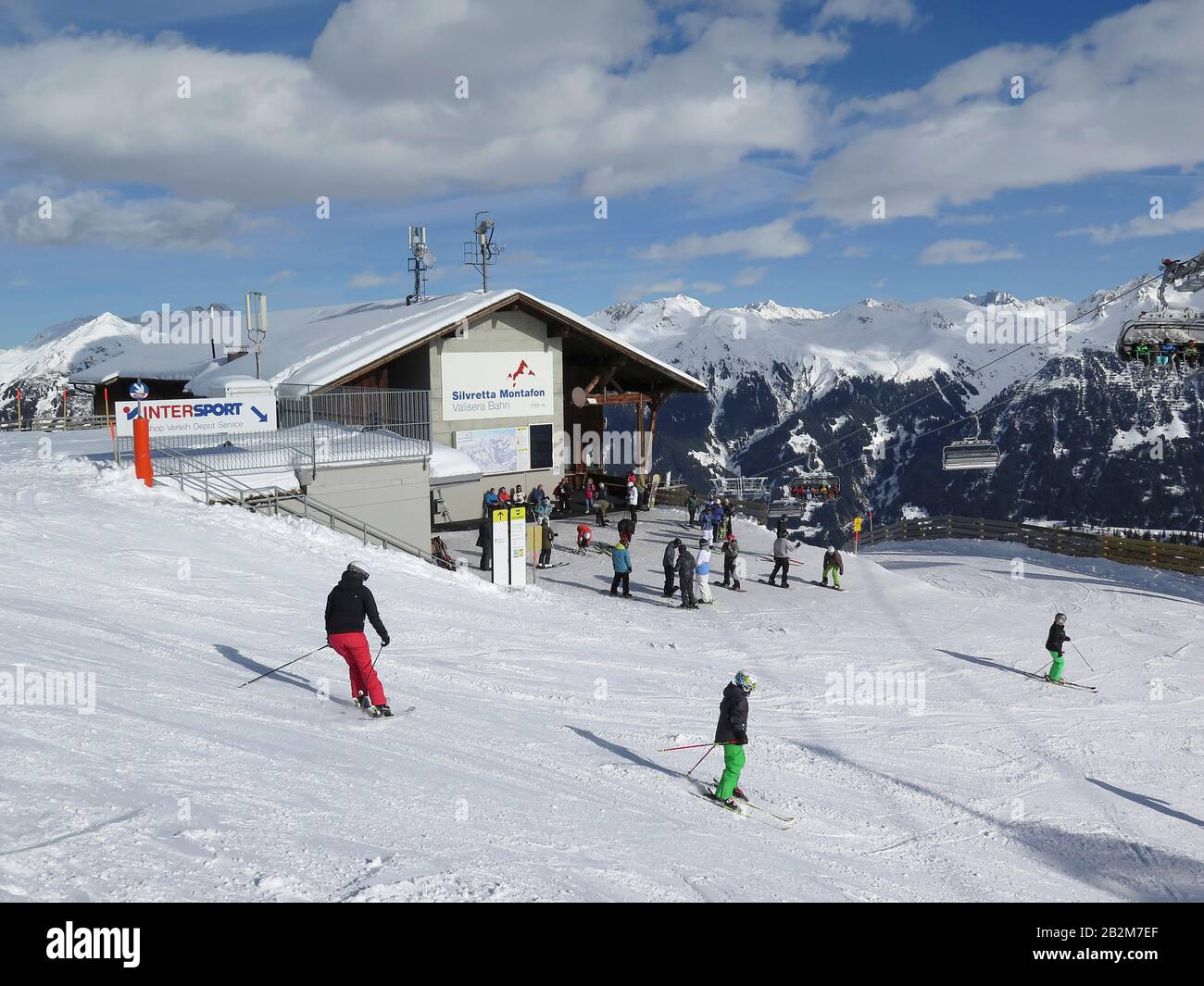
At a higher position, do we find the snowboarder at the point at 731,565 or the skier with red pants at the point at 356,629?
the skier with red pants at the point at 356,629

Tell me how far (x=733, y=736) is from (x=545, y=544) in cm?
1330

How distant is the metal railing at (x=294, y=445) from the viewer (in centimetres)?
1873

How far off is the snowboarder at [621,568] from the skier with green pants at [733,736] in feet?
31.9

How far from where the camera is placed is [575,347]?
102 ft

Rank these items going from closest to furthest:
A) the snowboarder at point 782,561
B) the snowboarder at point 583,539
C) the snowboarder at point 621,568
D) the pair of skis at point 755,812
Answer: the pair of skis at point 755,812 → the snowboarder at point 621,568 → the snowboarder at point 782,561 → the snowboarder at point 583,539

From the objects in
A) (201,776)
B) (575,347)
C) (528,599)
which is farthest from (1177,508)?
(201,776)

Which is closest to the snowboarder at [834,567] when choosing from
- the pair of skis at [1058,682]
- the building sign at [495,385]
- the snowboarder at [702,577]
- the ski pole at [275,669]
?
the snowboarder at [702,577]

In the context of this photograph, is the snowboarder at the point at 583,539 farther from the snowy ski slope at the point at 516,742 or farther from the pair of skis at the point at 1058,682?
the pair of skis at the point at 1058,682

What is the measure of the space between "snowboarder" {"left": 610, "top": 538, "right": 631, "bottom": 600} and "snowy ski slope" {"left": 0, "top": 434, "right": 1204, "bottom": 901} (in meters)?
0.86

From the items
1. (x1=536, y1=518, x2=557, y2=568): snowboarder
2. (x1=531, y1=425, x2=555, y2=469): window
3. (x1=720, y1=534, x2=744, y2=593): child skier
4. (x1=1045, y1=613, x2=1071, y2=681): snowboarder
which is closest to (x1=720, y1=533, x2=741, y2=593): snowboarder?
(x1=720, y1=534, x2=744, y2=593): child skier

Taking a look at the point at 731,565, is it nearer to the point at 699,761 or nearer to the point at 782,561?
the point at 782,561

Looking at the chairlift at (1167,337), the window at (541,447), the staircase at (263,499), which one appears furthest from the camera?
the window at (541,447)

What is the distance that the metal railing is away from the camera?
18734mm

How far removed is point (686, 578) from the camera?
17.9 metres
